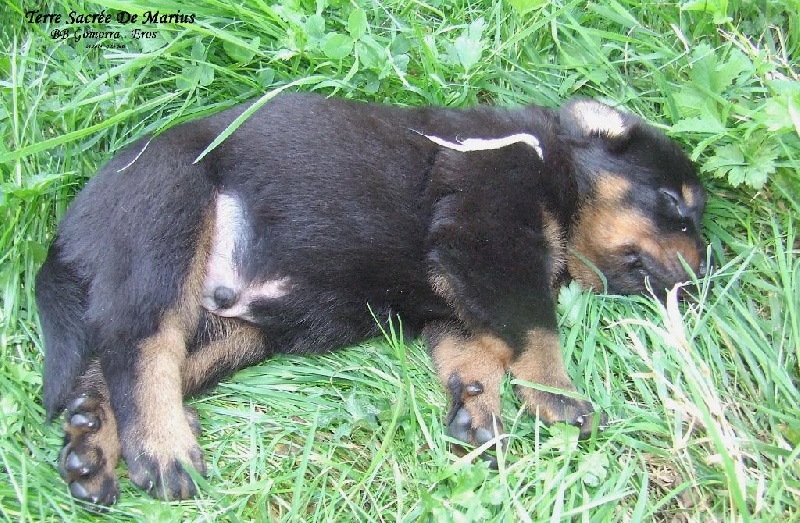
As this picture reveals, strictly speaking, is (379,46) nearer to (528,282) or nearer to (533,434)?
(528,282)

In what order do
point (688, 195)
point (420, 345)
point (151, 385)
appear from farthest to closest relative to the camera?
point (420, 345) → point (688, 195) → point (151, 385)

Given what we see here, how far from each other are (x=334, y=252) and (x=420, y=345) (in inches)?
27.0

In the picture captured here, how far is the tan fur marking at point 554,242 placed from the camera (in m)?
3.22

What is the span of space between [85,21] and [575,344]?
2.94 m

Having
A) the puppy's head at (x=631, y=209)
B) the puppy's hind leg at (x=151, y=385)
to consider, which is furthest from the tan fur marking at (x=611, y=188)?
the puppy's hind leg at (x=151, y=385)

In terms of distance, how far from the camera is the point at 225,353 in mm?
3289

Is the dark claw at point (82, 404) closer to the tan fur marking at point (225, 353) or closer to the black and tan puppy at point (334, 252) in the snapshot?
the black and tan puppy at point (334, 252)

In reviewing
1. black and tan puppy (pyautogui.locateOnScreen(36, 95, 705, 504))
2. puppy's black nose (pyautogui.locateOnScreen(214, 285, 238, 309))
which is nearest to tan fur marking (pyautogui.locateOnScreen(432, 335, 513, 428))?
black and tan puppy (pyautogui.locateOnScreen(36, 95, 705, 504))

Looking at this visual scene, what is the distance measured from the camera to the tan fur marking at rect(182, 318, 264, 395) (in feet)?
10.6

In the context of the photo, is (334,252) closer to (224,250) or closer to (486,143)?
Answer: (224,250)

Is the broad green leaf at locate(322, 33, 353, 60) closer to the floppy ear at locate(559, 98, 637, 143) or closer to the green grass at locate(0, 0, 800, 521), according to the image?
the green grass at locate(0, 0, 800, 521)

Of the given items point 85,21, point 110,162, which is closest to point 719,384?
point 110,162

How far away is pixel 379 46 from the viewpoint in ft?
12.0

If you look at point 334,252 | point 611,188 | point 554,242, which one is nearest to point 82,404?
point 334,252
